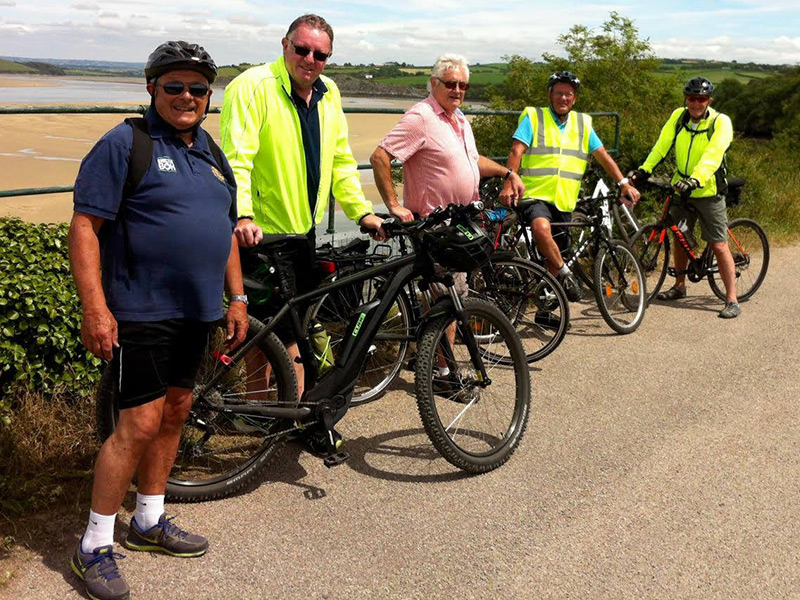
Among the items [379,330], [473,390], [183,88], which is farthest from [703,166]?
[183,88]

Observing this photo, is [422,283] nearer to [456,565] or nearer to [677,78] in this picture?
[456,565]

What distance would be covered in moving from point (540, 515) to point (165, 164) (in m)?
2.20

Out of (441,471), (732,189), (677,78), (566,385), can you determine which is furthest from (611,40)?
(441,471)

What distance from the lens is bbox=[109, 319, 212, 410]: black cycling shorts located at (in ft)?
9.50

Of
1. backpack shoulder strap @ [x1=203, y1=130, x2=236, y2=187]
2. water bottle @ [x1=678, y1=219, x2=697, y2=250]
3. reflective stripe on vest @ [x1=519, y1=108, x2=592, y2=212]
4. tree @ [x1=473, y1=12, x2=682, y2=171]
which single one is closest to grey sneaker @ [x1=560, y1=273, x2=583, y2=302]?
reflective stripe on vest @ [x1=519, y1=108, x2=592, y2=212]

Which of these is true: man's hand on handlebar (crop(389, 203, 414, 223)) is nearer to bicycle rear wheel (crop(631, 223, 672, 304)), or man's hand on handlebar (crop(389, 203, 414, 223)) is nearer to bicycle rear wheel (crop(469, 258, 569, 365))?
bicycle rear wheel (crop(469, 258, 569, 365))

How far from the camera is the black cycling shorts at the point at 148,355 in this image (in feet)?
9.50

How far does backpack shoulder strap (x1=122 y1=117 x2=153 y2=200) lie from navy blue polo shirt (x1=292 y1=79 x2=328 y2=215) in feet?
4.09

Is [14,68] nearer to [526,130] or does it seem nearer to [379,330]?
[526,130]

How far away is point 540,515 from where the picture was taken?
12.3 ft

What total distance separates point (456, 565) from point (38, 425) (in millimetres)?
2011

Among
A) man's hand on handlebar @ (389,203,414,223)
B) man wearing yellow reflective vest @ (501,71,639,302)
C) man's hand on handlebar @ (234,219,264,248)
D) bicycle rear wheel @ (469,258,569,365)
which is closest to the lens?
man's hand on handlebar @ (234,219,264,248)

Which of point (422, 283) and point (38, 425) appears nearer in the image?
point (38, 425)

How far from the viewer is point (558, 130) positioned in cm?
624
